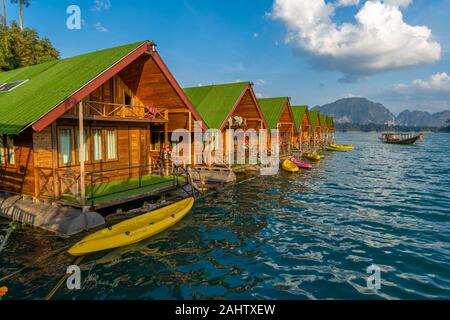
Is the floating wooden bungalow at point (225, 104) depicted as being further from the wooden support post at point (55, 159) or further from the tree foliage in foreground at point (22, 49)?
the tree foliage in foreground at point (22, 49)

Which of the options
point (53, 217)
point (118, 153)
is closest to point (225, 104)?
point (118, 153)

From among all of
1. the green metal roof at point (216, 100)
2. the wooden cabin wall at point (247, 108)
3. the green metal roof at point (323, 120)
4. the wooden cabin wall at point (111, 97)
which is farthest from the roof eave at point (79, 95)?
the green metal roof at point (323, 120)

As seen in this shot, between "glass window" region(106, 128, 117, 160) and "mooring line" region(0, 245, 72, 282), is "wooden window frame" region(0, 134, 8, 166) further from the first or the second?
"mooring line" region(0, 245, 72, 282)

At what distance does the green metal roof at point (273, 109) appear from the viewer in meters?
37.6

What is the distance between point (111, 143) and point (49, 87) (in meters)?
4.47

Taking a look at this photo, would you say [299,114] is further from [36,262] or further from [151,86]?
[36,262]

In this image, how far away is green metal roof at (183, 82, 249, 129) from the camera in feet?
85.1

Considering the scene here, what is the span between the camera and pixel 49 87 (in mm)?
14375

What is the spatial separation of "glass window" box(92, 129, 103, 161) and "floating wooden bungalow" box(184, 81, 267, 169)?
947 centimetres

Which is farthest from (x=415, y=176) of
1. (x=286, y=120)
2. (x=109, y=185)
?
(x=109, y=185)

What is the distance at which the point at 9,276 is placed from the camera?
28.8 feet

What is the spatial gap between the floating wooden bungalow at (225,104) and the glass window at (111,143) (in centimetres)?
847

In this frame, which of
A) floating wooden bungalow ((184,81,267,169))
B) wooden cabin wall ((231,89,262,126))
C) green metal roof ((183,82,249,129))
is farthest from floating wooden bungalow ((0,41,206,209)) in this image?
wooden cabin wall ((231,89,262,126))
